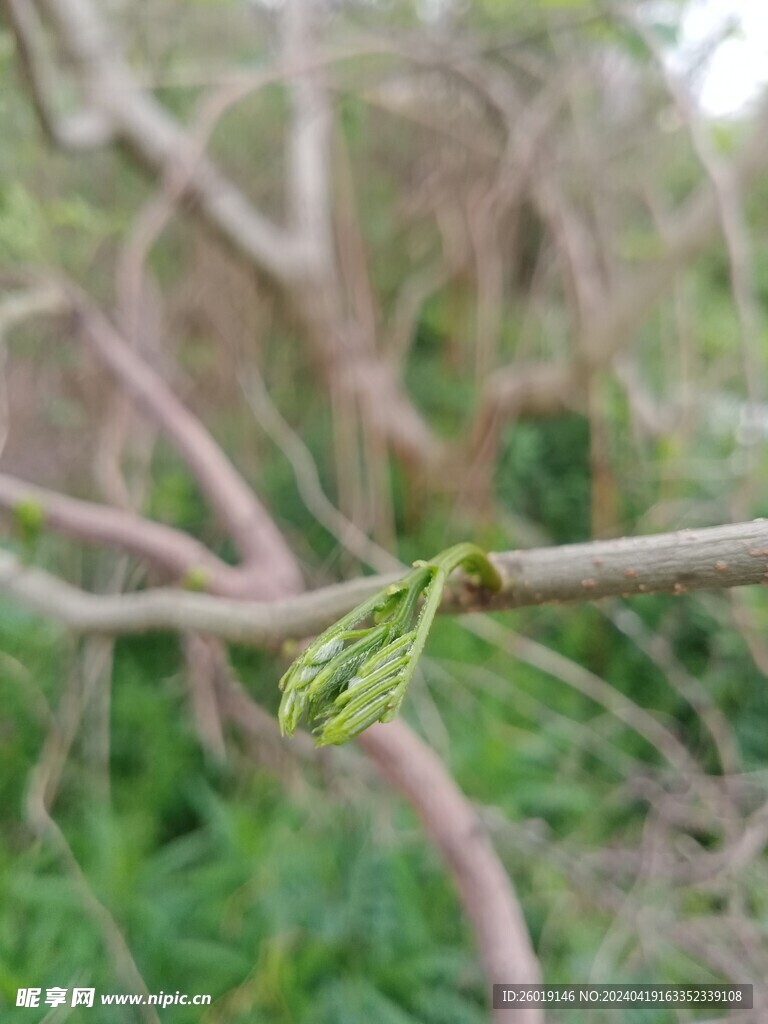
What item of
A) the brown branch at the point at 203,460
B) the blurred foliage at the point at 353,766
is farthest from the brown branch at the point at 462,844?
the brown branch at the point at 203,460

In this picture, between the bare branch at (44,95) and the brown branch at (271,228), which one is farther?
the brown branch at (271,228)

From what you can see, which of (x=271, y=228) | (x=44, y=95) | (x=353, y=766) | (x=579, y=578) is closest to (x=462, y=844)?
(x=353, y=766)

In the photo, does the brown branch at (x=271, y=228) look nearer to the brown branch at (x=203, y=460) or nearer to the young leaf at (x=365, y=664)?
the brown branch at (x=203, y=460)

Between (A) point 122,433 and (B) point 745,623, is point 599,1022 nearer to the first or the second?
(B) point 745,623

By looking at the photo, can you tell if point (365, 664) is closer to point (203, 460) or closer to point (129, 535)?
point (129, 535)

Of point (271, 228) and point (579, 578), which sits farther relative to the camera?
point (271, 228)

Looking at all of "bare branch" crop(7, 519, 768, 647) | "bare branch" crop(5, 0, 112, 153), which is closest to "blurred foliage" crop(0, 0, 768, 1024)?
"bare branch" crop(5, 0, 112, 153)

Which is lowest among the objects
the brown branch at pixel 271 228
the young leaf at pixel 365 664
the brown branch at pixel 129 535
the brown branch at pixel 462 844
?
the brown branch at pixel 462 844

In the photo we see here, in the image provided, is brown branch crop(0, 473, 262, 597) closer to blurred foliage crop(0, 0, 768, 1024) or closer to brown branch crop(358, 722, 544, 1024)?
blurred foliage crop(0, 0, 768, 1024)

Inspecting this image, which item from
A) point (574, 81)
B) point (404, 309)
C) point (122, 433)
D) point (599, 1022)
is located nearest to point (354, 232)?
point (404, 309)

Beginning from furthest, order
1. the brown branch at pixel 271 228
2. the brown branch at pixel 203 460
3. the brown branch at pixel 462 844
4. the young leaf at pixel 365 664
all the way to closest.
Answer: the brown branch at pixel 271 228 → the brown branch at pixel 203 460 → the brown branch at pixel 462 844 → the young leaf at pixel 365 664

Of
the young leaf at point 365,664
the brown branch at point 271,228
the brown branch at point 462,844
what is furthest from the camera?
the brown branch at point 271,228
